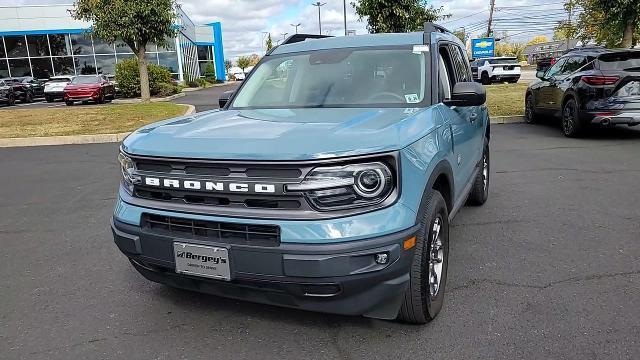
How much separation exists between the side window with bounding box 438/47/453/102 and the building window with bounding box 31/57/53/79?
4021 cm

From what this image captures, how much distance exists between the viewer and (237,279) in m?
2.65

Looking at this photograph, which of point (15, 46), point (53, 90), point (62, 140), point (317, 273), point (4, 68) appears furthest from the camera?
point (4, 68)

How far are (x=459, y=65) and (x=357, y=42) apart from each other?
119cm

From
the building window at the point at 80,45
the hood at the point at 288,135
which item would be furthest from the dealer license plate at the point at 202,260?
the building window at the point at 80,45

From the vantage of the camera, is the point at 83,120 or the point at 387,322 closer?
the point at 387,322

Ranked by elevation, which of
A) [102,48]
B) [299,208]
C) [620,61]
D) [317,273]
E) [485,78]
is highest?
[102,48]

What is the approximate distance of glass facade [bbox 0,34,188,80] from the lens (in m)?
37.4

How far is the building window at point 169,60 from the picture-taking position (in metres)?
38.4

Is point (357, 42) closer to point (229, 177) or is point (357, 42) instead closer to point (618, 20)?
point (229, 177)

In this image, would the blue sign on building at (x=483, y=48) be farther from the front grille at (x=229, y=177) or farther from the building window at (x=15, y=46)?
the front grille at (x=229, y=177)

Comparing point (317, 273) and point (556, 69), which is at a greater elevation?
point (556, 69)

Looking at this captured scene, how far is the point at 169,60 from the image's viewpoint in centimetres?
3906

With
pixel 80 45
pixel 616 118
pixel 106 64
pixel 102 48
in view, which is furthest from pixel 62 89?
pixel 616 118

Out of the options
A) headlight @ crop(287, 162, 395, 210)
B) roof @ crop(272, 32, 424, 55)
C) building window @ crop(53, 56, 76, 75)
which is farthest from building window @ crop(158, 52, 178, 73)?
headlight @ crop(287, 162, 395, 210)
